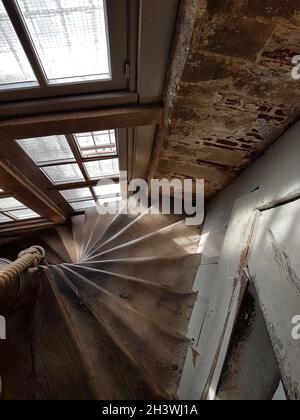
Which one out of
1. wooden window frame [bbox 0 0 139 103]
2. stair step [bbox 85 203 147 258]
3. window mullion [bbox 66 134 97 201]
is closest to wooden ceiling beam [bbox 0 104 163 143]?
wooden window frame [bbox 0 0 139 103]

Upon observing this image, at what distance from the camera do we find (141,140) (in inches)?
95.4

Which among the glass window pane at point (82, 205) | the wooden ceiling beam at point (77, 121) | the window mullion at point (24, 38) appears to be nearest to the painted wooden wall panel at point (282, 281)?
the wooden ceiling beam at point (77, 121)

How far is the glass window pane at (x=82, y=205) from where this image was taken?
13.2 feet

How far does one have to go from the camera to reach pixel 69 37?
1.42 m

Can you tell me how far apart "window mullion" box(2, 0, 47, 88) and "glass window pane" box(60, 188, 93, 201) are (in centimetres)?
200

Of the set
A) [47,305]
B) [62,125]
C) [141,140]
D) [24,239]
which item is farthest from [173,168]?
[24,239]

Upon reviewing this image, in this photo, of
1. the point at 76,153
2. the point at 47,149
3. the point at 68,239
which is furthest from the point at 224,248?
the point at 68,239

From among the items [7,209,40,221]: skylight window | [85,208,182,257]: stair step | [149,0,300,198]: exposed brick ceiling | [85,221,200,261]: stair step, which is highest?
[149,0,300,198]: exposed brick ceiling

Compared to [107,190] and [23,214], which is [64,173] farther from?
[23,214]

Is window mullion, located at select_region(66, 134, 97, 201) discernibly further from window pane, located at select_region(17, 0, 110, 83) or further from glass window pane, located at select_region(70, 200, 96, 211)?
glass window pane, located at select_region(70, 200, 96, 211)

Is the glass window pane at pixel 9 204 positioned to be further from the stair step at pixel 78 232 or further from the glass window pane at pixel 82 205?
the stair step at pixel 78 232

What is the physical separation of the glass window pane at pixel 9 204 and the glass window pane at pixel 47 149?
2.62ft

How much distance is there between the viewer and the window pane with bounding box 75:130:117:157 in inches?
96.0
